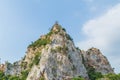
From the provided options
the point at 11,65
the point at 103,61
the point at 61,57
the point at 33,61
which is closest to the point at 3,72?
the point at 11,65

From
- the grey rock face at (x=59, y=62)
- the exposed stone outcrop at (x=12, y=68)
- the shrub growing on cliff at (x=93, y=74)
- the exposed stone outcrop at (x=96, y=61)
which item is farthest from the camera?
the exposed stone outcrop at (x=96, y=61)

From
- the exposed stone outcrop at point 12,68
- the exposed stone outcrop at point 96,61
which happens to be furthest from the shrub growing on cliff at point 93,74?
the exposed stone outcrop at point 12,68

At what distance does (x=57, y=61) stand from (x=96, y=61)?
25.2 meters

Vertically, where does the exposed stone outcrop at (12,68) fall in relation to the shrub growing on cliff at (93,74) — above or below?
above

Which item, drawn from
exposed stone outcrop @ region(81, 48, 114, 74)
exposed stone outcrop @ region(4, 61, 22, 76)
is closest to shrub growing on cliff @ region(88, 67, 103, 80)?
exposed stone outcrop @ region(81, 48, 114, 74)

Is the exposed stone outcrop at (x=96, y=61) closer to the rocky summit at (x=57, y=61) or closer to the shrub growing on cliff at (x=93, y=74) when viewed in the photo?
the rocky summit at (x=57, y=61)

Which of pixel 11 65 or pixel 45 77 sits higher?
pixel 11 65

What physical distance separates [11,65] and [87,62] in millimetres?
27910

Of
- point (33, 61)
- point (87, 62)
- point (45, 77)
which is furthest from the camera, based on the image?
point (87, 62)

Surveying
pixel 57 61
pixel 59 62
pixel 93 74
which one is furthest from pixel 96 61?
pixel 57 61

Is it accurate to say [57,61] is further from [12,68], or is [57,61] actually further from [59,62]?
[12,68]

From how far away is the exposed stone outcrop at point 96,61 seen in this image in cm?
14425

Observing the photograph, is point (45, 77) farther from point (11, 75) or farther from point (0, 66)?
point (0, 66)

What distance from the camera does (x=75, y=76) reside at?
126188mm
